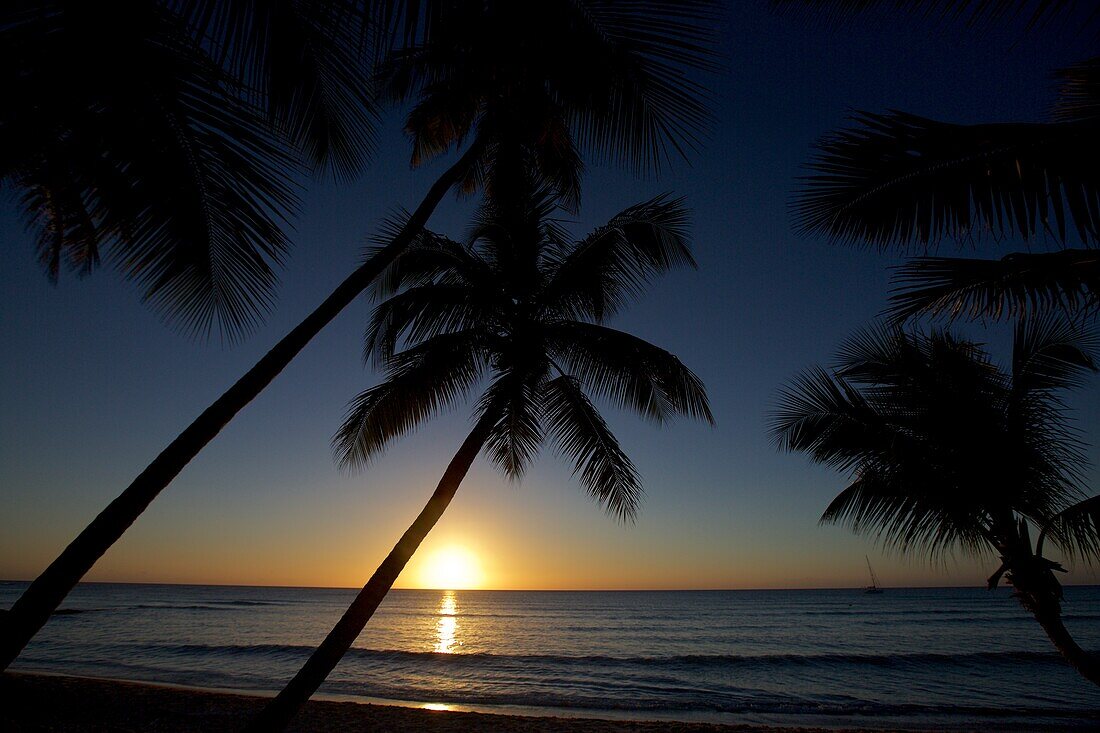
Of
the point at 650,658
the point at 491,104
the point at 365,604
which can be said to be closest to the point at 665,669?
the point at 650,658

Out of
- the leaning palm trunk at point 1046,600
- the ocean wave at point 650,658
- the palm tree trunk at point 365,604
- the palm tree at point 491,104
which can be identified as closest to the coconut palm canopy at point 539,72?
the palm tree at point 491,104

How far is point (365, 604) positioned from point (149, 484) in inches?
106

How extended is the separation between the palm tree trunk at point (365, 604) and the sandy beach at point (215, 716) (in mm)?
5305

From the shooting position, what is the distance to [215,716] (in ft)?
32.3

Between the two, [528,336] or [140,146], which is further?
[528,336]

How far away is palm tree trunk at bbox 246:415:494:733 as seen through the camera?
405 centimetres

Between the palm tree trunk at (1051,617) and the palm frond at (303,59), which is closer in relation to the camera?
the palm frond at (303,59)

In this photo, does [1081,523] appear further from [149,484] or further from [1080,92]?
[149,484]

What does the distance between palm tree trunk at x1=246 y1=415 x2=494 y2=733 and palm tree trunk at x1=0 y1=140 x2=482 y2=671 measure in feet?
5.89

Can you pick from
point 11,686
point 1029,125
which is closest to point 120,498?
point 1029,125

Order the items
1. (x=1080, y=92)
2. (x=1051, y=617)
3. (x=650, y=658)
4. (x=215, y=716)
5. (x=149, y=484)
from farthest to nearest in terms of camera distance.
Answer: (x=650, y=658) < (x=215, y=716) < (x=1051, y=617) < (x=1080, y=92) < (x=149, y=484)

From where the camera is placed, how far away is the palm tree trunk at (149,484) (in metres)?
2.18

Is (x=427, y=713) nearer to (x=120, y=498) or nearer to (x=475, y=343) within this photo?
(x=475, y=343)

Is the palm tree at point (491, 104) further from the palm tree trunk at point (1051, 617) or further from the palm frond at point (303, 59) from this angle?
the palm tree trunk at point (1051, 617)
